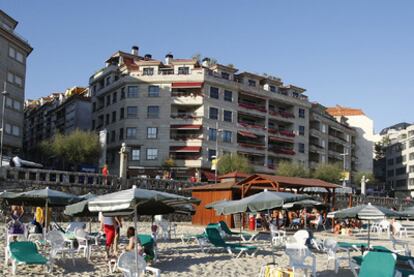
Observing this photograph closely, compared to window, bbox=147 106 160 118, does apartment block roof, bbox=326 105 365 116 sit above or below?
above

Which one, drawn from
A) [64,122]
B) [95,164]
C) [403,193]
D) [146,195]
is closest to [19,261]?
[146,195]

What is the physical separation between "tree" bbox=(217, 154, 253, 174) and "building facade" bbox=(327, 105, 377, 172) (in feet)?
120

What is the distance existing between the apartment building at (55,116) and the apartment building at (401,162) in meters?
53.8

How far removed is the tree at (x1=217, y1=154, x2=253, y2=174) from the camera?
5286 cm

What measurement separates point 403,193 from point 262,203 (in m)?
81.3

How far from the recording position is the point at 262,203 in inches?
590

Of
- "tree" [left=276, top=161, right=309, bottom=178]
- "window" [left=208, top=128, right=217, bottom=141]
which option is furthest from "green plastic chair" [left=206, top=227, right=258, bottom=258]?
"tree" [left=276, top=161, right=309, bottom=178]

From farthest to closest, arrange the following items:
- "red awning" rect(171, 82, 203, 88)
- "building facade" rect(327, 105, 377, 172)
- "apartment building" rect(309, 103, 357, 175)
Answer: "building facade" rect(327, 105, 377, 172)
"apartment building" rect(309, 103, 357, 175)
"red awning" rect(171, 82, 203, 88)

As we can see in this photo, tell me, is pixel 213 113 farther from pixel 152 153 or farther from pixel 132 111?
pixel 132 111

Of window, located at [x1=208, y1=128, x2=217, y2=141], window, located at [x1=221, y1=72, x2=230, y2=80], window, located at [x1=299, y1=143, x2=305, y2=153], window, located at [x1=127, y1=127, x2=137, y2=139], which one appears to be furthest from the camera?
window, located at [x1=299, y1=143, x2=305, y2=153]

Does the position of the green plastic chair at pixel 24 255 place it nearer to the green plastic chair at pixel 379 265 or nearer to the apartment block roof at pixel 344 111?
the green plastic chair at pixel 379 265

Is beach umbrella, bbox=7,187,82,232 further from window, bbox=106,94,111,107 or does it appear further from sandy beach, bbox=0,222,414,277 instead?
window, bbox=106,94,111,107

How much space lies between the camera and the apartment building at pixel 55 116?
64938 millimetres

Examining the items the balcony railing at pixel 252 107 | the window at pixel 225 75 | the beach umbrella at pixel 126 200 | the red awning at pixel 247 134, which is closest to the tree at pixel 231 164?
the red awning at pixel 247 134
